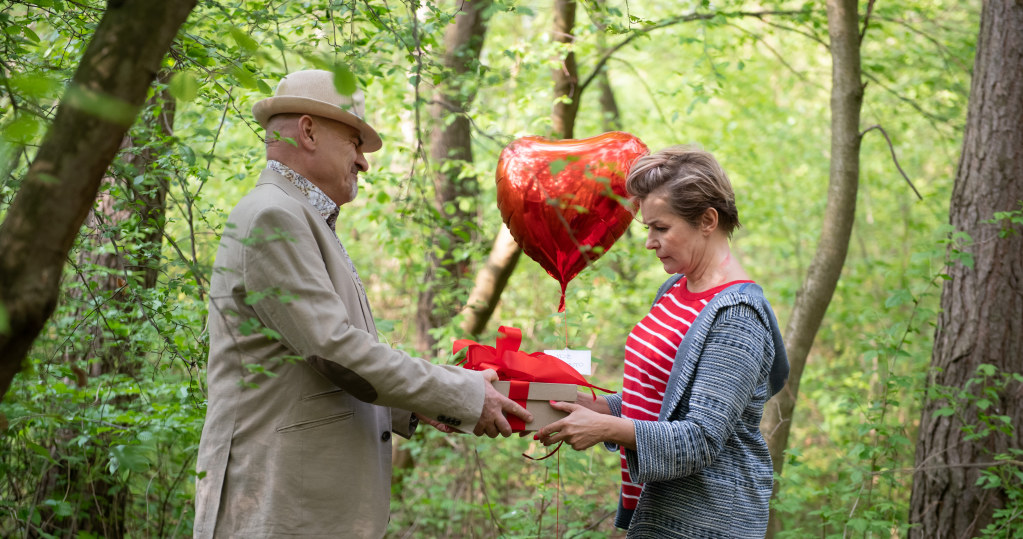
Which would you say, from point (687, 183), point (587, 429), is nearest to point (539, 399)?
point (587, 429)

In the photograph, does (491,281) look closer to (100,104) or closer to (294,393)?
(294,393)

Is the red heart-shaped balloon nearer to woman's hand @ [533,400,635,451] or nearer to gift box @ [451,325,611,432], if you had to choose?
gift box @ [451,325,611,432]

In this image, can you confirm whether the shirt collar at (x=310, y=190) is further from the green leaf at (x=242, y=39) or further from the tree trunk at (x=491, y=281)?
the tree trunk at (x=491, y=281)

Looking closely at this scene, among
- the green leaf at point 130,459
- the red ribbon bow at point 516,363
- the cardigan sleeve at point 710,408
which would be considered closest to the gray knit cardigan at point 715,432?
the cardigan sleeve at point 710,408

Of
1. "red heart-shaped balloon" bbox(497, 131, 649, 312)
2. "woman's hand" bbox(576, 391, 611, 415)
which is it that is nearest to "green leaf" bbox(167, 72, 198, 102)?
"red heart-shaped balloon" bbox(497, 131, 649, 312)

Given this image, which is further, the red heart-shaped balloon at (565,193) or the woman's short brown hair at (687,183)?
the red heart-shaped balloon at (565,193)

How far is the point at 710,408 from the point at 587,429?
0.31 m

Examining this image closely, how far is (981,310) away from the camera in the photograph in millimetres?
3711

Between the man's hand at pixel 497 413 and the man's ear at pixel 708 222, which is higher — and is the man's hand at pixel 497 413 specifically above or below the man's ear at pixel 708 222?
below

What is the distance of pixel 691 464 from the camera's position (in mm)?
1928

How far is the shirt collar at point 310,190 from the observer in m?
2.24

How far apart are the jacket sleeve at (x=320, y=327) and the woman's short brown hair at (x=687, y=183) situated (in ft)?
2.52

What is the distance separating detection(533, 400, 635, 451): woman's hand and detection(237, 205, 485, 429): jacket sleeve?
29 centimetres

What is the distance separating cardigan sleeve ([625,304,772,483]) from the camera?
1.91 metres
